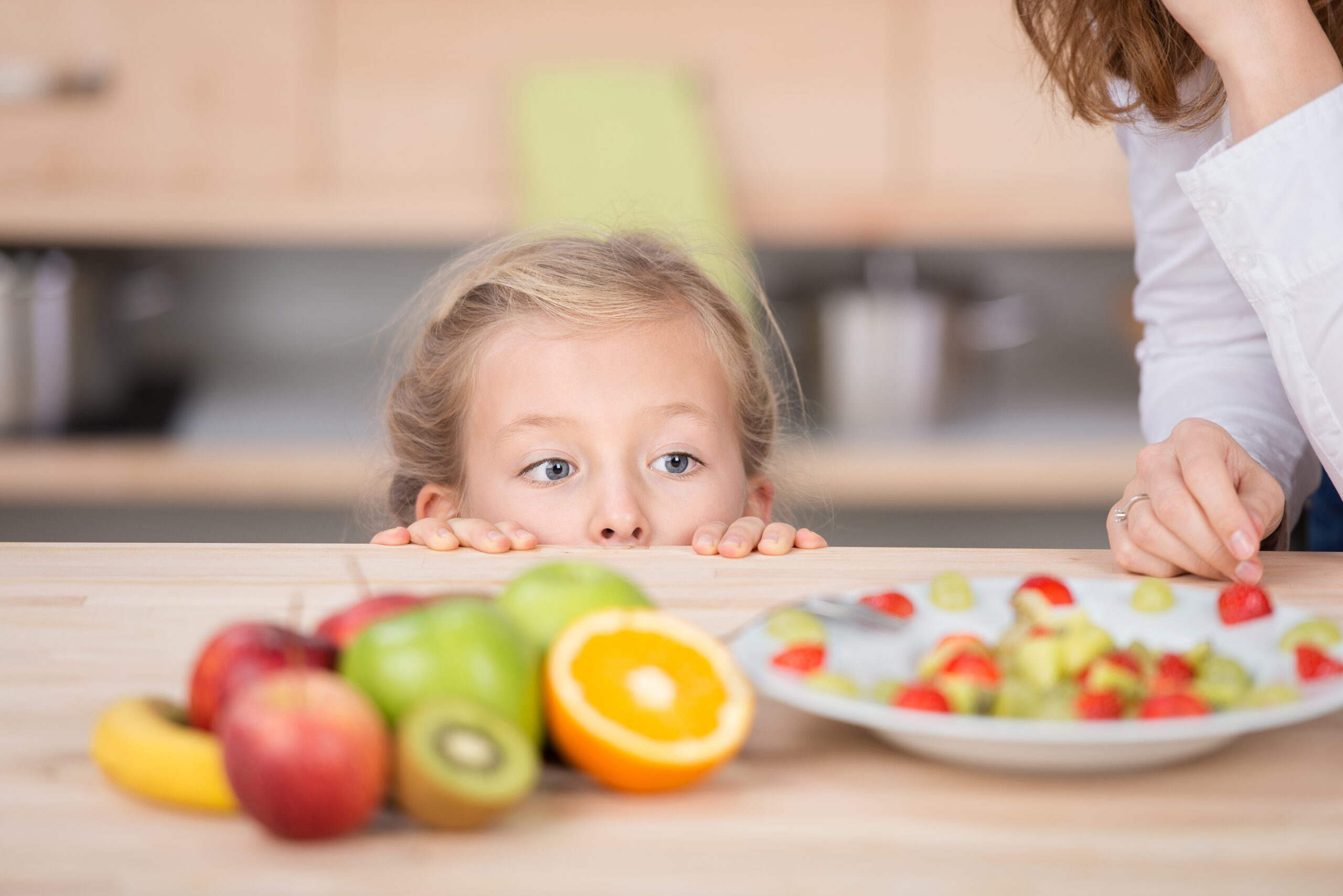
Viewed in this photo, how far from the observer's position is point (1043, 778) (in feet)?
1.46

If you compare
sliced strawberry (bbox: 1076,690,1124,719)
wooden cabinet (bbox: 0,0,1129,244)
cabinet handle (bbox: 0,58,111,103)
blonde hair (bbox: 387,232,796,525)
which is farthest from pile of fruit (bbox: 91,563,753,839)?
cabinet handle (bbox: 0,58,111,103)

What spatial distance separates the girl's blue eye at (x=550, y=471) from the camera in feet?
3.50

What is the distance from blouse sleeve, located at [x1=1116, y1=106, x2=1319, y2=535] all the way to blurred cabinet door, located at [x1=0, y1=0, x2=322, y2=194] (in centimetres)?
149

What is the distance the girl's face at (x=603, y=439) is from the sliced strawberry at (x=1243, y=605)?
0.51 metres

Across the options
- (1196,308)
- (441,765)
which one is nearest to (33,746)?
(441,765)

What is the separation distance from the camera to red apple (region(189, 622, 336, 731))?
417 mm

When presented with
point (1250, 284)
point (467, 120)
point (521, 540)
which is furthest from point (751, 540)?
point (467, 120)

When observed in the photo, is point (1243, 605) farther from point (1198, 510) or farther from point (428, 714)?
point (428, 714)

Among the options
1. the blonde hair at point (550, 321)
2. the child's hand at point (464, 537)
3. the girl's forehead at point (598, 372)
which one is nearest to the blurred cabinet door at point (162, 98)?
the blonde hair at point (550, 321)

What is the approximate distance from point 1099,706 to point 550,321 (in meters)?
0.81

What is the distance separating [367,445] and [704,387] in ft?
3.61

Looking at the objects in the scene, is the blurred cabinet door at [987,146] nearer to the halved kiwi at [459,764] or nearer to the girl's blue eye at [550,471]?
the girl's blue eye at [550,471]

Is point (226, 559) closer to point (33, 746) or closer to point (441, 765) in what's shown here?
point (33, 746)

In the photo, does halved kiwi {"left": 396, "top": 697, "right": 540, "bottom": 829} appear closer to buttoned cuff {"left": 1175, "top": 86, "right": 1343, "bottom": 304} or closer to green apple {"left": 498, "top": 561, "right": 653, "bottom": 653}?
green apple {"left": 498, "top": 561, "right": 653, "bottom": 653}
